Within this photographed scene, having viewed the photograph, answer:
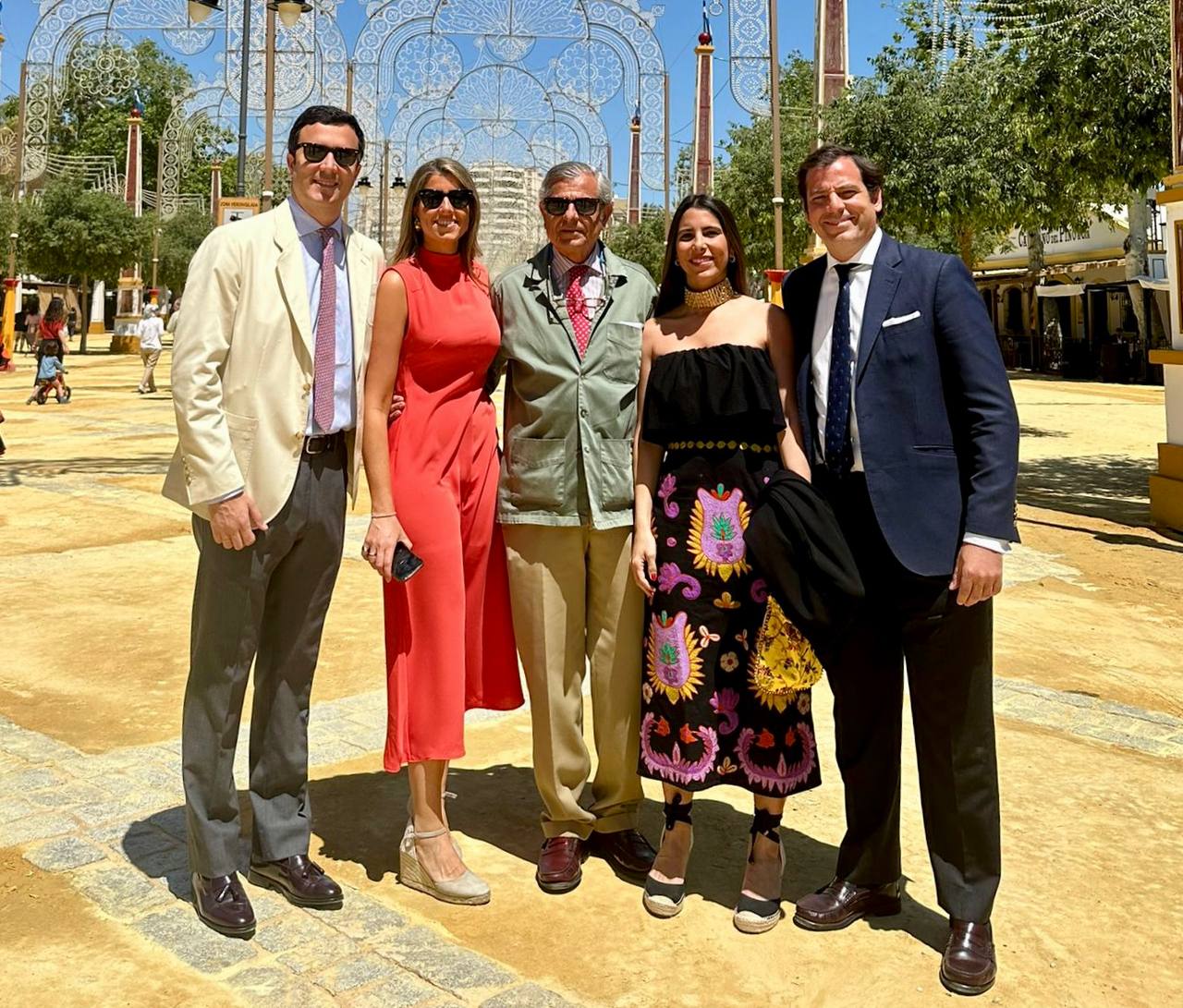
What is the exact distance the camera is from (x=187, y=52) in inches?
1024

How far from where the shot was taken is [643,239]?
4553 cm

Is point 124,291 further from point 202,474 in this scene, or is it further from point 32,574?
point 202,474

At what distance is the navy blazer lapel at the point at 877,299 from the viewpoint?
10.2 feet

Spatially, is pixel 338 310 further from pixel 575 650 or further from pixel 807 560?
pixel 807 560

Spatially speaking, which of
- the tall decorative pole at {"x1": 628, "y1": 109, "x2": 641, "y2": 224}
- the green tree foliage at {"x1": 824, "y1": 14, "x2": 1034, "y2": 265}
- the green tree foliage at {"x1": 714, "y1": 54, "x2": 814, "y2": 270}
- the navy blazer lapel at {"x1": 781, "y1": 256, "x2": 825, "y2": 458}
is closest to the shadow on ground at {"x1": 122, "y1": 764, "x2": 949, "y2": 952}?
the navy blazer lapel at {"x1": 781, "y1": 256, "x2": 825, "y2": 458}

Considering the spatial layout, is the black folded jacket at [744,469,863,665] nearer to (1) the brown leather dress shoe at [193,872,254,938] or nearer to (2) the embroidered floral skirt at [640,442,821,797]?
(2) the embroidered floral skirt at [640,442,821,797]

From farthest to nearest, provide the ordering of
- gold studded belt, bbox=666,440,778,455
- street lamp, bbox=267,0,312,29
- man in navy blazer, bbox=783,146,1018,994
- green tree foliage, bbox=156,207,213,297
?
green tree foliage, bbox=156,207,213,297 < street lamp, bbox=267,0,312,29 < gold studded belt, bbox=666,440,778,455 < man in navy blazer, bbox=783,146,1018,994

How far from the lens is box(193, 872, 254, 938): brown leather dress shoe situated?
125 inches

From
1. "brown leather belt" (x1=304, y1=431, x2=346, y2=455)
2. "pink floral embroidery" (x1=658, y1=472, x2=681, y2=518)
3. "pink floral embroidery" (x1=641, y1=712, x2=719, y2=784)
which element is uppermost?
"brown leather belt" (x1=304, y1=431, x2=346, y2=455)

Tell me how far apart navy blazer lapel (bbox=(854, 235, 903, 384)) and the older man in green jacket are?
2.49 feet

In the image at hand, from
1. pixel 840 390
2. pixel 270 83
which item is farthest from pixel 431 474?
pixel 270 83

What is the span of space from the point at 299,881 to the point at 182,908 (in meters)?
0.32

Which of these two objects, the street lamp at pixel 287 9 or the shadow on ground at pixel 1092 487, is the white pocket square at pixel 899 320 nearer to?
the shadow on ground at pixel 1092 487

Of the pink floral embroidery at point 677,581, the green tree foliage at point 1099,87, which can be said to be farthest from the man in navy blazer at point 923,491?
the green tree foliage at point 1099,87
